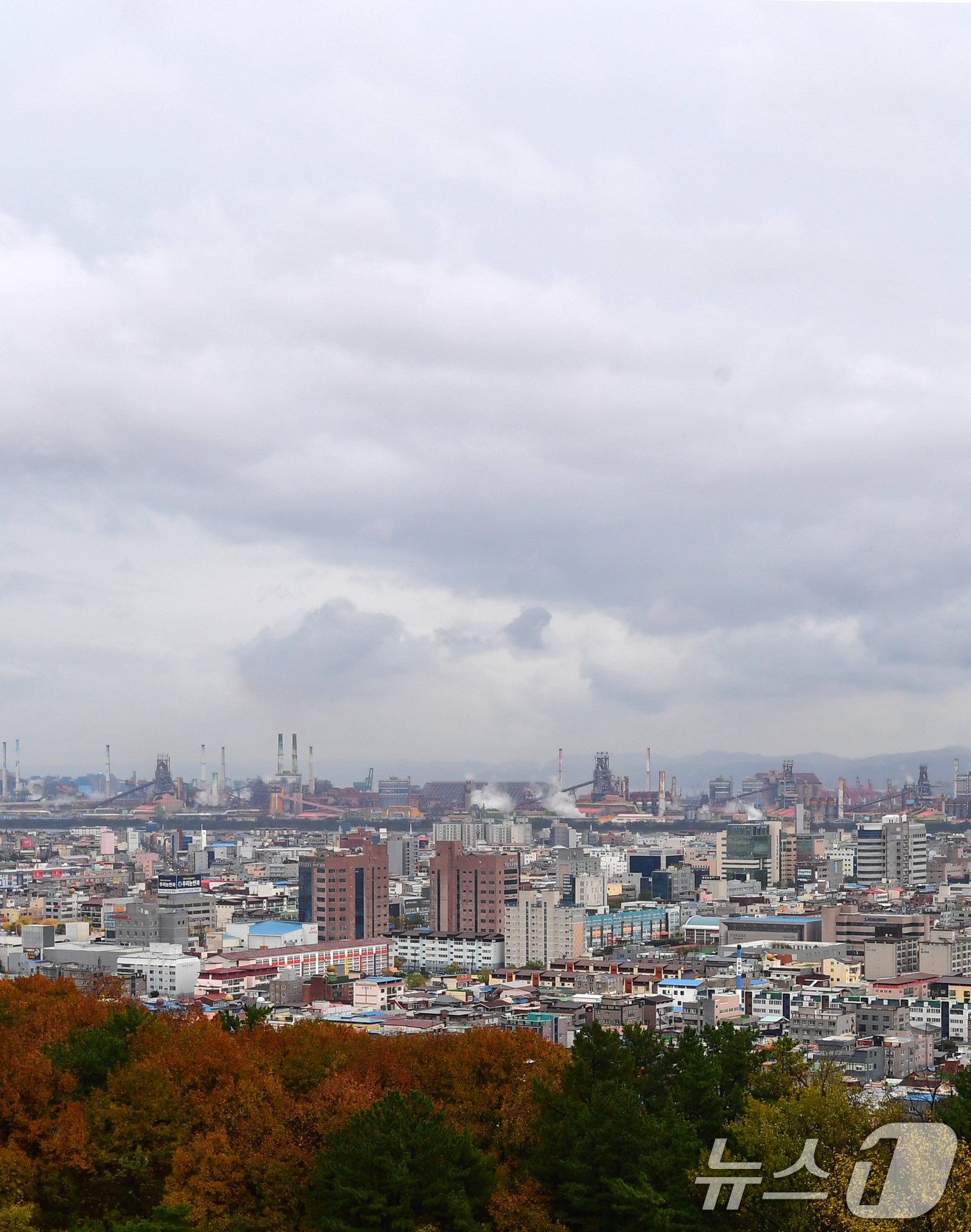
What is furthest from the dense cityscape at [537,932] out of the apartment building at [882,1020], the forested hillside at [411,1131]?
the forested hillside at [411,1131]

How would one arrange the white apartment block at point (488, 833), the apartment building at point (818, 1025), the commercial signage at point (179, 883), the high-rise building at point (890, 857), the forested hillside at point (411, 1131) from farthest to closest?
the white apartment block at point (488, 833)
the high-rise building at point (890, 857)
the commercial signage at point (179, 883)
the apartment building at point (818, 1025)
the forested hillside at point (411, 1131)

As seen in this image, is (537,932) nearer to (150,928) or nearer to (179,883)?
(150,928)

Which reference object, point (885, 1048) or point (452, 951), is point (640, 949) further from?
point (885, 1048)

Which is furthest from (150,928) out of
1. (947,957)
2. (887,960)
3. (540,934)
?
(947,957)

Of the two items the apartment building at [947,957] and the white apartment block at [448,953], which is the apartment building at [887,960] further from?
the white apartment block at [448,953]

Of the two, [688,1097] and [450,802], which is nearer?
[688,1097]

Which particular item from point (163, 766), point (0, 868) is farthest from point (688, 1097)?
point (163, 766)
